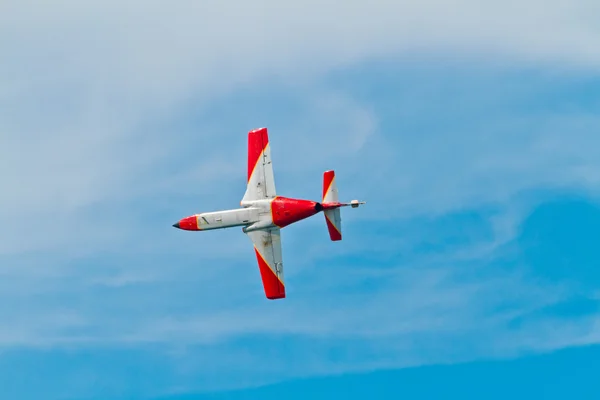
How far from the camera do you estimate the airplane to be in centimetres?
14588

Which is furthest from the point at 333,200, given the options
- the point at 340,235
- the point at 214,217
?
the point at 214,217

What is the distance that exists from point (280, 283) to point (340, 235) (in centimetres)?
1052

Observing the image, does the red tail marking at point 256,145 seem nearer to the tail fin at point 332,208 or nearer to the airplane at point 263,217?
the airplane at point 263,217

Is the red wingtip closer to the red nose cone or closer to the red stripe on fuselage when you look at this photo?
the red stripe on fuselage

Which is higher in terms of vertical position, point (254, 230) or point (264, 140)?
point (264, 140)

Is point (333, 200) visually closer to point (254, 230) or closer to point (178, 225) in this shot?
point (254, 230)

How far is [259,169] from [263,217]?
632 centimetres

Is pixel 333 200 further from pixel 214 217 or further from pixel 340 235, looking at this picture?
pixel 214 217

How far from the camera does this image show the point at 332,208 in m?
143

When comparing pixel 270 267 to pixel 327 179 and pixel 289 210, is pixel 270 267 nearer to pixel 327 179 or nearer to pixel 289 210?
pixel 289 210

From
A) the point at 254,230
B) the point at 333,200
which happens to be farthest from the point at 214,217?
the point at 333,200

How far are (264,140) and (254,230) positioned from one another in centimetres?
1188

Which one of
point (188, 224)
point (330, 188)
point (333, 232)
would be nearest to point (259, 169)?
point (330, 188)

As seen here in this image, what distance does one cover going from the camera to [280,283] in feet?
486
